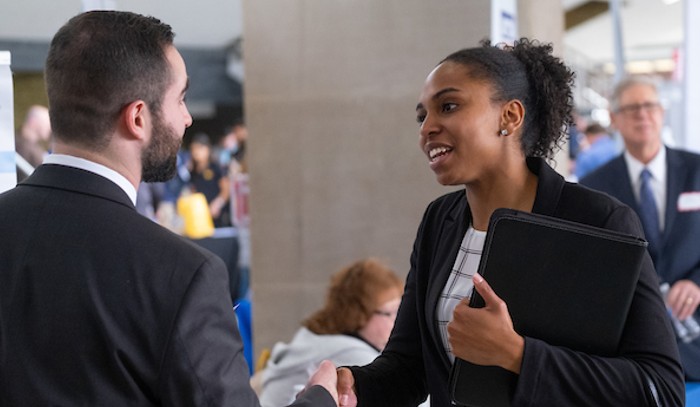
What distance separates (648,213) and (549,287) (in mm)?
2278

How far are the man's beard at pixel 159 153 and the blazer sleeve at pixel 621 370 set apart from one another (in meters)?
0.71

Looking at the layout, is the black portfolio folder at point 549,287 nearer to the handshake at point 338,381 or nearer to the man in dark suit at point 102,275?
the handshake at point 338,381

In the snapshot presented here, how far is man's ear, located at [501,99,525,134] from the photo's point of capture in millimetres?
1920

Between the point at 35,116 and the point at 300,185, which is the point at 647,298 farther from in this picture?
the point at 300,185

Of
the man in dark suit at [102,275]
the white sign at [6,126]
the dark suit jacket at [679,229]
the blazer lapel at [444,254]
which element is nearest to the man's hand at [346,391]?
the blazer lapel at [444,254]

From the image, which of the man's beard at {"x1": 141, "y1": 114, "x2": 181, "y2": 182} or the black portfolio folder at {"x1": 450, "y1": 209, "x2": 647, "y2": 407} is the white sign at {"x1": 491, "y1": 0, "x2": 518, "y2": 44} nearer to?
the black portfolio folder at {"x1": 450, "y1": 209, "x2": 647, "y2": 407}

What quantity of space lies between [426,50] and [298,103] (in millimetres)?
718

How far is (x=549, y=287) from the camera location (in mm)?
1649

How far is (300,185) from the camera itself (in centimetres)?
447

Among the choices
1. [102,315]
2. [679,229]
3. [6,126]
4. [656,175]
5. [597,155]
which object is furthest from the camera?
[597,155]

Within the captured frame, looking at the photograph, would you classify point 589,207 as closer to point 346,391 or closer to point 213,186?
point 346,391

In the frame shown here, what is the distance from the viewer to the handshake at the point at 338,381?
177 cm

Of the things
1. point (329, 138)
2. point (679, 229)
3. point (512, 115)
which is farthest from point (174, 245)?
point (329, 138)

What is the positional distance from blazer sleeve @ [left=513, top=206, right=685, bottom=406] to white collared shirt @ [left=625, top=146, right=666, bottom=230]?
7.30 feet
